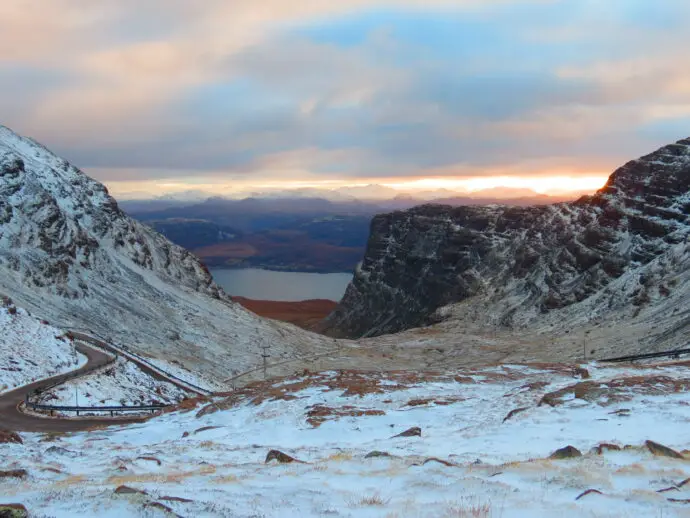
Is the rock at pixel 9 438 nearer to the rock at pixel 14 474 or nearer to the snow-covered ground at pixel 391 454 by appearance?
the snow-covered ground at pixel 391 454

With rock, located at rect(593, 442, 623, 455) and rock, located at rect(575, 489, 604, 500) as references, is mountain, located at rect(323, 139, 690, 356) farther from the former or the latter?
rock, located at rect(575, 489, 604, 500)

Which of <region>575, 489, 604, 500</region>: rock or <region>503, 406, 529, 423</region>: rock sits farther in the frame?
<region>503, 406, 529, 423</region>: rock

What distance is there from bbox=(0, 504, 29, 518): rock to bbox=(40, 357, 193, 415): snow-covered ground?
74.0 feet

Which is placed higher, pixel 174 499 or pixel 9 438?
pixel 174 499

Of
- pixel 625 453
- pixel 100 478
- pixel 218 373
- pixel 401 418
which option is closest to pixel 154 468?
pixel 100 478

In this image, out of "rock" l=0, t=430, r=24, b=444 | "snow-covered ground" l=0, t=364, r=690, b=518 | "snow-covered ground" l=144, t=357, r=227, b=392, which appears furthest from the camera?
"snow-covered ground" l=144, t=357, r=227, b=392

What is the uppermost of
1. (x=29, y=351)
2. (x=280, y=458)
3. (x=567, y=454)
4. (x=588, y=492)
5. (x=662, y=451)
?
(x=588, y=492)

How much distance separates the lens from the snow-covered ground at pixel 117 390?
31.5 m

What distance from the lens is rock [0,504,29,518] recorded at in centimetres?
904

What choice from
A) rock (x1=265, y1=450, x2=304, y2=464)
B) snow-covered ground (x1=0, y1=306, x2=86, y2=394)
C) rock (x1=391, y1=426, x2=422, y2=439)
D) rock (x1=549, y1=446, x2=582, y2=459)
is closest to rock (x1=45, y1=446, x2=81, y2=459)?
rock (x1=265, y1=450, x2=304, y2=464)

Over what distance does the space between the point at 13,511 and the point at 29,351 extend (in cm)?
3313

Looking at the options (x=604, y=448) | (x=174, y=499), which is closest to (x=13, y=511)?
(x=174, y=499)

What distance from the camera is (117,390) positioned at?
35.2 metres

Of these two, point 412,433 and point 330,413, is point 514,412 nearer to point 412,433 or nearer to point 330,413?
point 412,433
